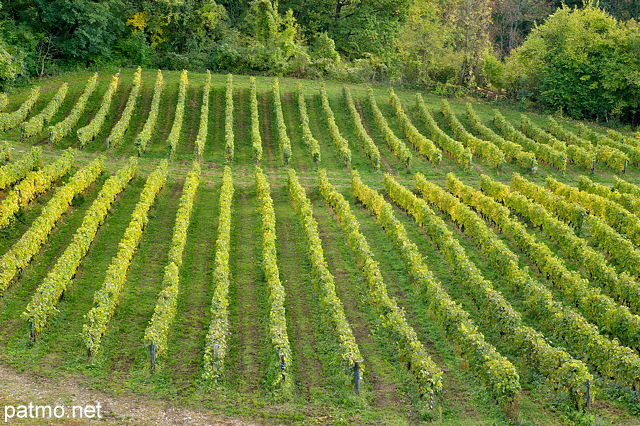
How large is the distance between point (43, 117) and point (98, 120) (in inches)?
178

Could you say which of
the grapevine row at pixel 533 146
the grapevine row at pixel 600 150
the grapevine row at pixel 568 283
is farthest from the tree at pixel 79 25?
the grapevine row at pixel 600 150

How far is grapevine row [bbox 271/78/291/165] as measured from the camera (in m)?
55.3

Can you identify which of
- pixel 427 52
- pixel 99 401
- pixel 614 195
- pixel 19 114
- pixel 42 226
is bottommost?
pixel 99 401

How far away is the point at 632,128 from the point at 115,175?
55.5m

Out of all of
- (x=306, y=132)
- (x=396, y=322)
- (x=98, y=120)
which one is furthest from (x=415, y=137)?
(x=396, y=322)

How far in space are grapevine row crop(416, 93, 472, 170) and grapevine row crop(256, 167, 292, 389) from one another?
2106cm

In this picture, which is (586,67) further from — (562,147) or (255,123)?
(255,123)

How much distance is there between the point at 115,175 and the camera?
47.0m

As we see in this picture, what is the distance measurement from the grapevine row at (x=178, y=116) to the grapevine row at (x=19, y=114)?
12.5 meters

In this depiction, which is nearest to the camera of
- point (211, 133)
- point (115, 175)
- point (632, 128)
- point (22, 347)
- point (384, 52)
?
point (22, 347)

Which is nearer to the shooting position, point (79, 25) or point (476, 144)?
point (476, 144)

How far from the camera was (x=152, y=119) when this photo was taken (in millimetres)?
59844

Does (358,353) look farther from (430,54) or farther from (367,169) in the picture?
(430,54)

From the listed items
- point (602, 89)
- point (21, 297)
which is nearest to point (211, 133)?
point (21, 297)
